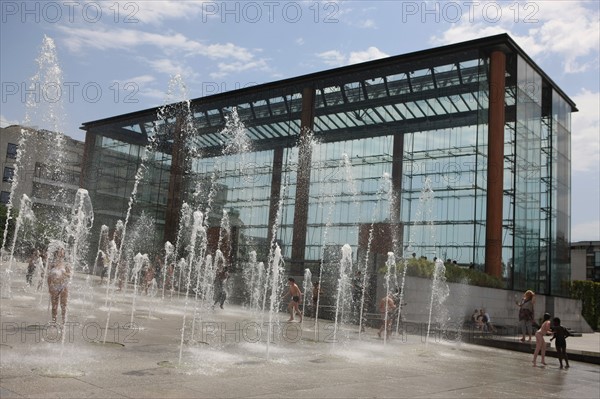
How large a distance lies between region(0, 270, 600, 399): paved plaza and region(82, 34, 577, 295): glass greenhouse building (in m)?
11.1

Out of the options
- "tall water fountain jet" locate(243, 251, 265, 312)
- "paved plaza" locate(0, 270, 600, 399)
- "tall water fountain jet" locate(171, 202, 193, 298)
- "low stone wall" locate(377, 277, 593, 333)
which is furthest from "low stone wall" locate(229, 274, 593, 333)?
"tall water fountain jet" locate(171, 202, 193, 298)

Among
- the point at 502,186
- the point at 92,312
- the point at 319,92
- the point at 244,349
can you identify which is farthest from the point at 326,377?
the point at 319,92

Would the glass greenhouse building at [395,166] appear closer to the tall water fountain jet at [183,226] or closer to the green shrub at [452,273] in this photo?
the tall water fountain jet at [183,226]

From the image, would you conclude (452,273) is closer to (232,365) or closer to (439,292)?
(439,292)

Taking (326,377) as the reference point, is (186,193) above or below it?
above

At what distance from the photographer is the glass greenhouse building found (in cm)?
3191

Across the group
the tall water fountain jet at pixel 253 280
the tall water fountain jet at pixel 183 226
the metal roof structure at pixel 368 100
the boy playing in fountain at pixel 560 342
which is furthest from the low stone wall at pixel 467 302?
the tall water fountain jet at pixel 183 226

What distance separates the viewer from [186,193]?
45625 millimetres

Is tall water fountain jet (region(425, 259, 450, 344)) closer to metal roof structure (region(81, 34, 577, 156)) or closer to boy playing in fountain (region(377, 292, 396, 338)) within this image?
boy playing in fountain (region(377, 292, 396, 338))

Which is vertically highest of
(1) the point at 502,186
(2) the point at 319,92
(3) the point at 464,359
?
(2) the point at 319,92

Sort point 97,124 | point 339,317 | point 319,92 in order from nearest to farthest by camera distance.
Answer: point 339,317
point 319,92
point 97,124

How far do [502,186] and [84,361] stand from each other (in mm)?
27819

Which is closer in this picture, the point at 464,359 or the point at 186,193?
the point at 464,359

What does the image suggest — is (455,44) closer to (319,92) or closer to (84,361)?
(319,92)
